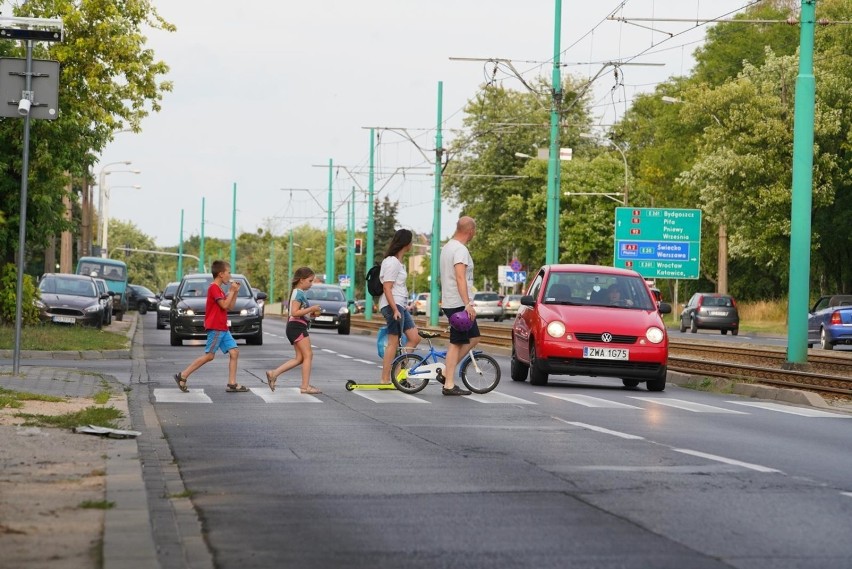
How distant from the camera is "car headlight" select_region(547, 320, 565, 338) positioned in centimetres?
1999

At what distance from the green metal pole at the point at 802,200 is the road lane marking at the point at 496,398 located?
844 cm

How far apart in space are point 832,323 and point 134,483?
32.7 meters

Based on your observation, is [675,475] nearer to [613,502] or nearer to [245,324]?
[613,502]

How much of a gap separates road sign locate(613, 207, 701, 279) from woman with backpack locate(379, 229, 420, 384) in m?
34.5

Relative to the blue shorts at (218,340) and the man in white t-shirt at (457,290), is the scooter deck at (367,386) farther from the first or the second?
the blue shorts at (218,340)

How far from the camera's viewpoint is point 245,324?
Answer: 33656 millimetres

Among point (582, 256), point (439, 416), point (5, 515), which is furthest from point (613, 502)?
point (582, 256)

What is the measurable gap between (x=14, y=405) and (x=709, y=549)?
8420 mm

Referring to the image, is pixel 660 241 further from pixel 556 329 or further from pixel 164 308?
pixel 556 329

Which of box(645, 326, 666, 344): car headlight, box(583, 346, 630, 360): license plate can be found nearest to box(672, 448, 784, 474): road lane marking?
box(583, 346, 630, 360): license plate

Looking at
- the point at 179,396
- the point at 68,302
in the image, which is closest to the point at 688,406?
the point at 179,396

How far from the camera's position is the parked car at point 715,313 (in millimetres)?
58125

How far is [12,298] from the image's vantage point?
34219 mm

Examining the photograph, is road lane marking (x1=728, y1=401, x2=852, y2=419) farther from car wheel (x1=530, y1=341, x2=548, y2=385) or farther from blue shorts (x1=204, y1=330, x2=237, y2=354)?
blue shorts (x1=204, y1=330, x2=237, y2=354)
